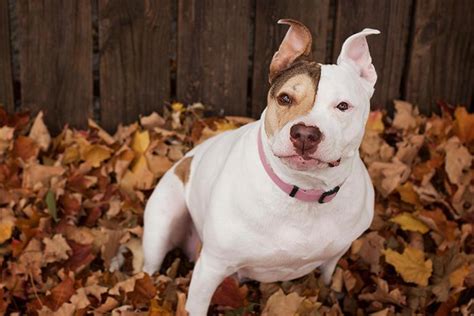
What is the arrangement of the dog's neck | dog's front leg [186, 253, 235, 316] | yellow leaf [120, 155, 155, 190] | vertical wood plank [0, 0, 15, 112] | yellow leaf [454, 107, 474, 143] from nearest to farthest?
the dog's neck → dog's front leg [186, 253, 235, 316] → yellow leaf [120, 155, 155, 190] → vertical wood plank [0, 0, 15, 112] → yellow leaf [454, 107, 474, 143]

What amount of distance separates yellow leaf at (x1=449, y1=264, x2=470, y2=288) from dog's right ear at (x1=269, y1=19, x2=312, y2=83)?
4.38 ft

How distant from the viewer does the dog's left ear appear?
8.29 ft

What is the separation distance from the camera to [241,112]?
439cm

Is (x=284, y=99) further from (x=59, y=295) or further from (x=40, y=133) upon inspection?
(x=40, y=133)

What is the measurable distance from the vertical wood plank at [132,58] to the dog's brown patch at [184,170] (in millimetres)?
1044

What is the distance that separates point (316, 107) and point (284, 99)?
13 cm

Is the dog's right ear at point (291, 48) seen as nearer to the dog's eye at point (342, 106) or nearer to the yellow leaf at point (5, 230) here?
the dog's eye at point (342, 106)

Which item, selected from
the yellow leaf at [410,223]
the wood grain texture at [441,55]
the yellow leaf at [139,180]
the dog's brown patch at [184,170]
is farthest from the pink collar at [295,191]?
the wood grain texture at [441,55]

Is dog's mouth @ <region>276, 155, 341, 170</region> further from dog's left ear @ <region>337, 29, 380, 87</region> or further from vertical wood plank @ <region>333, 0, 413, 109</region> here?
vertical wood plank @ <region>333, 0, 413, 109</region>

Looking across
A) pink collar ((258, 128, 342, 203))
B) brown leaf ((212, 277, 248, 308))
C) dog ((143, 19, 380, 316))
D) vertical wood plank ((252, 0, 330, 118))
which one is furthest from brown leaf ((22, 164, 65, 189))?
pink collar ((258, 128, 342, 203))

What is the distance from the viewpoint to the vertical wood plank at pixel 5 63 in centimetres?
402

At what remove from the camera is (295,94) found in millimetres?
2393

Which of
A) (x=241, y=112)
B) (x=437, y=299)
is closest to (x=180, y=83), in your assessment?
(x=241, y=112)

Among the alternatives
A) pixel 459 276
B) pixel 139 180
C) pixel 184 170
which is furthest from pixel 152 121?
pixel 459 276
